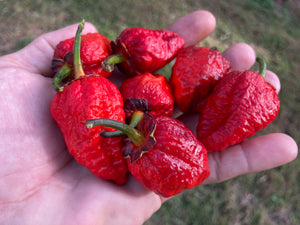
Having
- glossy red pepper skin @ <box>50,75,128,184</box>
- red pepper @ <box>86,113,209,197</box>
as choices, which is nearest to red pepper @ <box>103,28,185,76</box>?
glossy red pepper skin @ <box>50,75,128,184</box>

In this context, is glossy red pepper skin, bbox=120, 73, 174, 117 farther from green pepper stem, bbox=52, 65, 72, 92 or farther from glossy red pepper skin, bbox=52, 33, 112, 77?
green pepper stem, bbox=52, 65, 72, 92

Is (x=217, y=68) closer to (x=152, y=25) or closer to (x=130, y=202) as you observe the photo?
(x=130, y=202)

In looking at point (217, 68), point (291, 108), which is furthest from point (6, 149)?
point (291, 108)

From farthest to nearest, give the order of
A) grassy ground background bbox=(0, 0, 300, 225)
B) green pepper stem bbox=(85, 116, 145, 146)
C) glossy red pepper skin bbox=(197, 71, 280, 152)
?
grassy ground background bbox=(0, 0, 300, 225) < glossy red pepper skin bbox=(197, 71, 280, 152) < green pepper stem bbox=(85, 116, 145, 146)

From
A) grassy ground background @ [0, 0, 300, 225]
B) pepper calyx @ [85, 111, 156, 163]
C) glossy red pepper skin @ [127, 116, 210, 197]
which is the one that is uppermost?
pepper calyx @ [85, 111, 156, 163]

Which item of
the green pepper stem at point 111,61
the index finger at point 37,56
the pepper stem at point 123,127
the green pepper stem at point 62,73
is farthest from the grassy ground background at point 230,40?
the green pepper stem at point 62,73

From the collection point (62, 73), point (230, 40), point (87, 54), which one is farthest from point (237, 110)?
point (230, 40)

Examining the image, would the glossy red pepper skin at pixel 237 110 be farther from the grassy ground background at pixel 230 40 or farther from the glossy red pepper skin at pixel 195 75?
the grassy ground background at pixel 230 40
